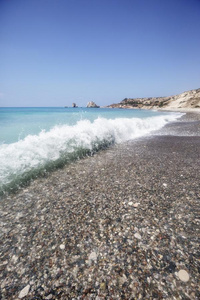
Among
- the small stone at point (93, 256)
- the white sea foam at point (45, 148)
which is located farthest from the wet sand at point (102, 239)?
the white sea foam at point (45, 148)

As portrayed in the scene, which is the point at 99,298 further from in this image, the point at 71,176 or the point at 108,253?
the point at 71,176

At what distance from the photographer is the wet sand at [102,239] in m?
2.23

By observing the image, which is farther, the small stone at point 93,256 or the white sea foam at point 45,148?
the white sea foam at point 45,148

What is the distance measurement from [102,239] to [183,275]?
1504mm

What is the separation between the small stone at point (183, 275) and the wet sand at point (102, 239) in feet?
0.05

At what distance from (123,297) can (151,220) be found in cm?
173

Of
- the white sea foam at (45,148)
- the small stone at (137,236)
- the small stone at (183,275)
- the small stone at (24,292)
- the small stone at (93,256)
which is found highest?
the white sea foam at (45,148)

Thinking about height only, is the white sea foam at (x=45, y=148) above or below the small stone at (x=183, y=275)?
above

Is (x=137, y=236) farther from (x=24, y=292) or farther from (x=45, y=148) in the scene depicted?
(x=45, y=148)

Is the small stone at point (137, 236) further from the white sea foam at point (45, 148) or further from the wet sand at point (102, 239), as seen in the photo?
the white sea foam at point (45, 148)

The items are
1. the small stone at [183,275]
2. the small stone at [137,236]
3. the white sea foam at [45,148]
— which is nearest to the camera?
the small stone at [183,275]

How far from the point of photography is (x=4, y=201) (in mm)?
4395

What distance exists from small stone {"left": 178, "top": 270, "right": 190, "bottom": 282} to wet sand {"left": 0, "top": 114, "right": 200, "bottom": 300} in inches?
0.6

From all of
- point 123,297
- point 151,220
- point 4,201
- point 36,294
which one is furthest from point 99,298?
point 4,201
